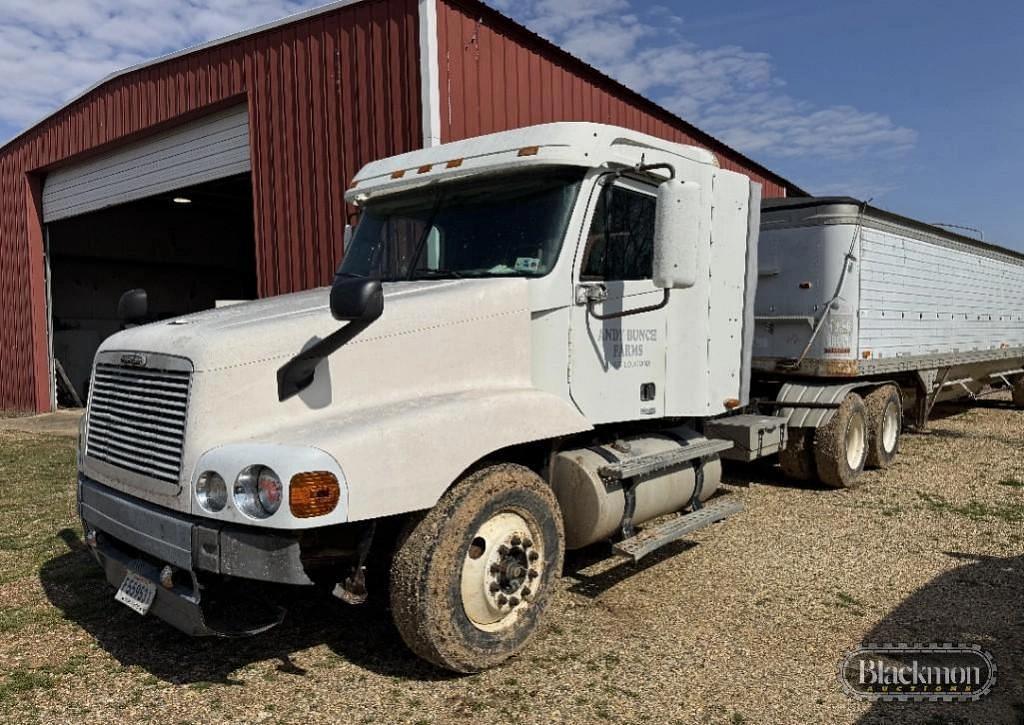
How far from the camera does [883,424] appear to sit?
8.62 m

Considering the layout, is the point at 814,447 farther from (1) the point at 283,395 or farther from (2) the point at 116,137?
(2) the point at 116,137

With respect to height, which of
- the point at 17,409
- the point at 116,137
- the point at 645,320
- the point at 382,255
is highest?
the point at 116,137

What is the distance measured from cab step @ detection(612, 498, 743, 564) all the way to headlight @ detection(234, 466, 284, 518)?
2.18 meters

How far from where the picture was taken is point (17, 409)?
17688 millimetres

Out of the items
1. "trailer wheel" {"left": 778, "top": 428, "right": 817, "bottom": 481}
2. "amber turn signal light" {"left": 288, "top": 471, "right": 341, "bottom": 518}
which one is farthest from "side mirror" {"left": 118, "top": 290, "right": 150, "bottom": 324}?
"trailer wheel" {"left": 778, "top": 428, "right": 817, "bottom": 481}

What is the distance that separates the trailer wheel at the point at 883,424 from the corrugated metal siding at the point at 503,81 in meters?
5.56

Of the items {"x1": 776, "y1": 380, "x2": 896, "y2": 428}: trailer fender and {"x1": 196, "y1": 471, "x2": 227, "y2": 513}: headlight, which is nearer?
{"x1": 196, "y1": 471, "x2": 227, "y2": 513}: headlight

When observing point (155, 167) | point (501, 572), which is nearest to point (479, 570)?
point (501, 572)

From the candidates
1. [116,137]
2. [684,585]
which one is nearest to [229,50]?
[116,137]

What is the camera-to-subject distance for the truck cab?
329 cm

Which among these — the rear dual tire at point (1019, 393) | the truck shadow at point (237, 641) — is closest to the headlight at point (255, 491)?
the truck shadow at point (237, 641)

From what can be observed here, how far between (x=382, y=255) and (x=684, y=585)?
301 cm

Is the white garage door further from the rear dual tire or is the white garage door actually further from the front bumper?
the rear dual tire

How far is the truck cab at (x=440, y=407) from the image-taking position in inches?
130
